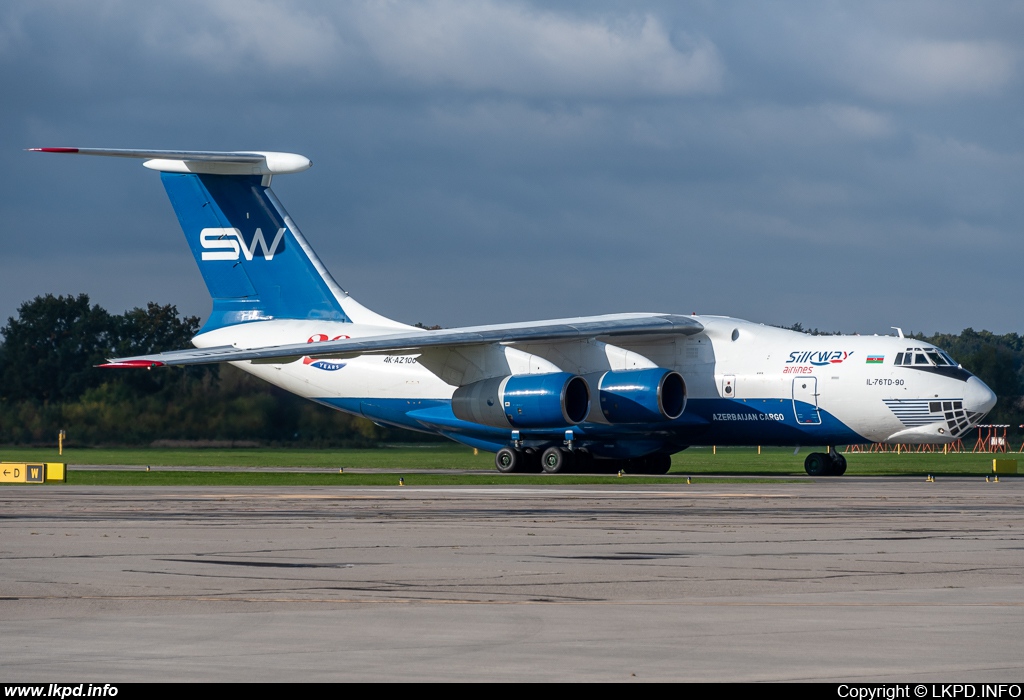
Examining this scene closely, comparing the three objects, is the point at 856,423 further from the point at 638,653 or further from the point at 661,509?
the point at 638,653

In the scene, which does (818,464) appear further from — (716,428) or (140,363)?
(140,363)

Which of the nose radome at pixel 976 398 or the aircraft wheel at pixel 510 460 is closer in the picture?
the nose radome at pixel 976 398

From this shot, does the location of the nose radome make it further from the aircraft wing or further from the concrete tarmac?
the concrete tarmac

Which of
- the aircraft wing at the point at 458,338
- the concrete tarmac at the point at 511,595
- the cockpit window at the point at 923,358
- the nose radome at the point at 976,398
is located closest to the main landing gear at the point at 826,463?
the cockpit window at the point at 923,358

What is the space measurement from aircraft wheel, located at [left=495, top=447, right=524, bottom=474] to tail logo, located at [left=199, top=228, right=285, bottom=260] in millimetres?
9199

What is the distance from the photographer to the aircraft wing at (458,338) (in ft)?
109

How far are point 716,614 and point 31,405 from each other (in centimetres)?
4207

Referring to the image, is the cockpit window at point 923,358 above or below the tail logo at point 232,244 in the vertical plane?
below

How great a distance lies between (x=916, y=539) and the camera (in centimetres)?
1500

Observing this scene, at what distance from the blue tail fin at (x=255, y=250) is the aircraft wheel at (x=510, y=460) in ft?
22.4

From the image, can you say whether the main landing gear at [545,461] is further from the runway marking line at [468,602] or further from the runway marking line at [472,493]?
the runway marking line at [468,602]

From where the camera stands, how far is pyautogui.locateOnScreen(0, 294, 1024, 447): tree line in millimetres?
43406

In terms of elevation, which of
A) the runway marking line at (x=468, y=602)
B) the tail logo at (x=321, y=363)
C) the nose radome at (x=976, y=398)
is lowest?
the runway marking line at (x=468, y=602)

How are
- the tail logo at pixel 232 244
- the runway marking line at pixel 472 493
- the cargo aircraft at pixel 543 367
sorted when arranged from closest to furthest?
the runway marking line at pixel 472 493 < the cargo aircraft at pixel 543 367 < the tail logo at pixel 232 244
